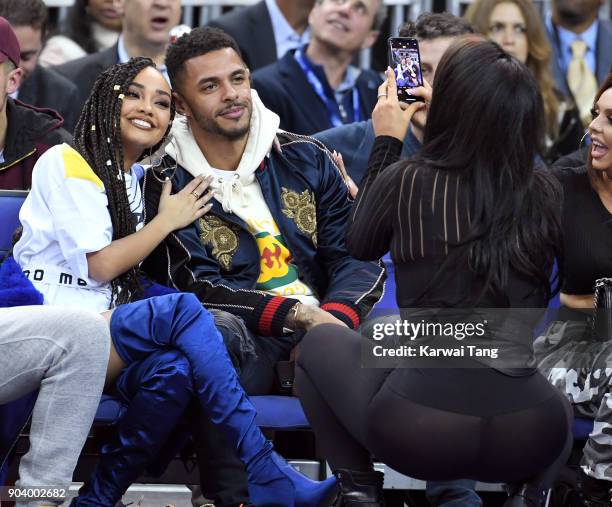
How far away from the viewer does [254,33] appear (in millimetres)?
6926

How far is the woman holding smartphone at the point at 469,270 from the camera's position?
10.7ft

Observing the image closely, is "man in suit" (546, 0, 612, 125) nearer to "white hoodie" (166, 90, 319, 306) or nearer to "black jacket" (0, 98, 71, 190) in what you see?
"white hoodie" (166, 90, 319, 306)

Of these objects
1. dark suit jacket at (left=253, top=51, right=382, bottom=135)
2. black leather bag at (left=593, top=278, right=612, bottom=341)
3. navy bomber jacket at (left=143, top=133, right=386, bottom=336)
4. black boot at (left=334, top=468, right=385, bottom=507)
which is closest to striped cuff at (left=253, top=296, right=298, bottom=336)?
navy bomber jacket at (left=143, top=133, right=386, bottom=336)

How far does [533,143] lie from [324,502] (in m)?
1.19

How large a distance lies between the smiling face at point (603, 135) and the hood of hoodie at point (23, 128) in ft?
6.22

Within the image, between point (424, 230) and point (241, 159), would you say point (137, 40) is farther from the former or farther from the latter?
point (424, 230)

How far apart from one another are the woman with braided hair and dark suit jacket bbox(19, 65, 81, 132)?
1487mm

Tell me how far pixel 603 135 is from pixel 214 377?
60.9 inches

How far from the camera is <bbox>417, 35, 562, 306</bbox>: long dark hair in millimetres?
3314

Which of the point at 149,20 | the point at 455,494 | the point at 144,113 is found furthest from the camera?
the point at 149,20

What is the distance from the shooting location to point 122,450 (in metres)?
3.78

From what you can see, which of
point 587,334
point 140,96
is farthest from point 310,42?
point 587,334

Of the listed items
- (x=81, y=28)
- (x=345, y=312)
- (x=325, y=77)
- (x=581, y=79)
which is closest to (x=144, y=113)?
(x=345, y=312)

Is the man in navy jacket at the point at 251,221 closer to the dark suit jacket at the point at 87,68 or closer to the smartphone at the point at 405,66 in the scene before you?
the smartphone at the point at 405,66
